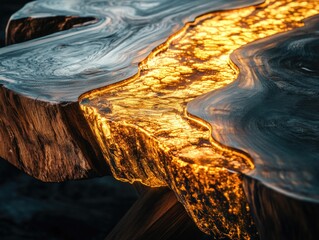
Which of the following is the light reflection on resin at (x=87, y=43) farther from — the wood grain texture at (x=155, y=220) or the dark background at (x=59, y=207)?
the dark background at (x=59, y=207)

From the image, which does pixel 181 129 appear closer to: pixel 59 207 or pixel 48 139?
pixel 48 139

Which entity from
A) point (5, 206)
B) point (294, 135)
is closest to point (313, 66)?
point (294, 135)

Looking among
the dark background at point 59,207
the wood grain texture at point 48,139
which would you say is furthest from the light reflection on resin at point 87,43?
the dark background at point 59,207

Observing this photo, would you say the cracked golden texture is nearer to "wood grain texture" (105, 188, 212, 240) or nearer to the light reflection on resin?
the light reflection on resin

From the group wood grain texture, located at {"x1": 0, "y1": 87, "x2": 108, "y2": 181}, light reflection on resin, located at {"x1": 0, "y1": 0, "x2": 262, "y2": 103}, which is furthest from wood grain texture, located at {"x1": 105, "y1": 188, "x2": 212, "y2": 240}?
light reflection on resin, located at {"x1": 0, "y1": 0, "x2": 262, "y2": 103}

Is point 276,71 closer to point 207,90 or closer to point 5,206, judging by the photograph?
point 207,90

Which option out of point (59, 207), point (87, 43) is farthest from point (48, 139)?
point (59, 207)

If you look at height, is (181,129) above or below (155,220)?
above
